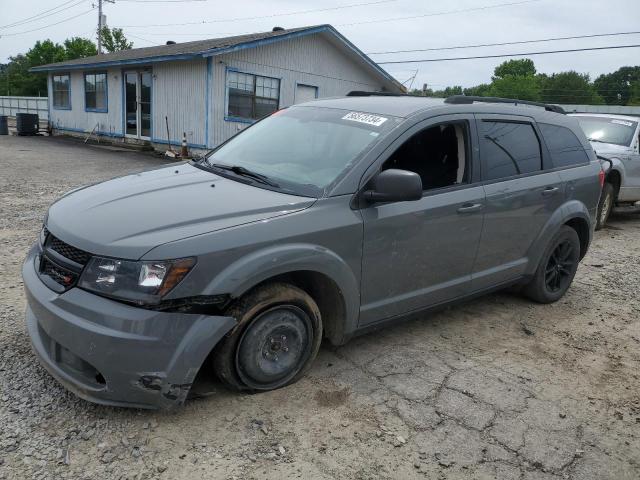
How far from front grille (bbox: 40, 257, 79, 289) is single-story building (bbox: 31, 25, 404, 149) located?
12.9m

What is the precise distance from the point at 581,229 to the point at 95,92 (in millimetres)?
19422

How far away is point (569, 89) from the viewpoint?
78.2 m

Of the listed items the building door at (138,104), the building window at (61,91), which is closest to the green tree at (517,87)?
the building window at (61,91)

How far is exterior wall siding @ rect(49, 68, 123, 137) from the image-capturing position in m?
18.8

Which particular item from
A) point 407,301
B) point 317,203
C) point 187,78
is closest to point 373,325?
point 407,301

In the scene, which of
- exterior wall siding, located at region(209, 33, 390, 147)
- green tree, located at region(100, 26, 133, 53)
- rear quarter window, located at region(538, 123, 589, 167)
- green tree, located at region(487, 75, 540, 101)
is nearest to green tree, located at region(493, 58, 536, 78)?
green tree, located at region(487, 75, 540, 101)

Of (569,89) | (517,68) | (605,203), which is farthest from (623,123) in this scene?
(517,68)

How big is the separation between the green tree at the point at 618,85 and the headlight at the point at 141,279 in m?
86.1

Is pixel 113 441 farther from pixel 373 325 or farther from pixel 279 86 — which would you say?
pixel 279 86

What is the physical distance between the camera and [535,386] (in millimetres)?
3469

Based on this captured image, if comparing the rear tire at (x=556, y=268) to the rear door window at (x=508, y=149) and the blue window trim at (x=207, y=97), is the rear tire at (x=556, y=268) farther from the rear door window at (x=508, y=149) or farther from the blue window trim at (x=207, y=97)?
the blue window trim at (x=207, y=97)

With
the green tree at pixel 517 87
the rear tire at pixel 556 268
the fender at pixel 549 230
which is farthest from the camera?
the green tree at pixel 517 87

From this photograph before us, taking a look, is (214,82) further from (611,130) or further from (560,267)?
(560,267)

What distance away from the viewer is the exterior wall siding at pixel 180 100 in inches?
612
